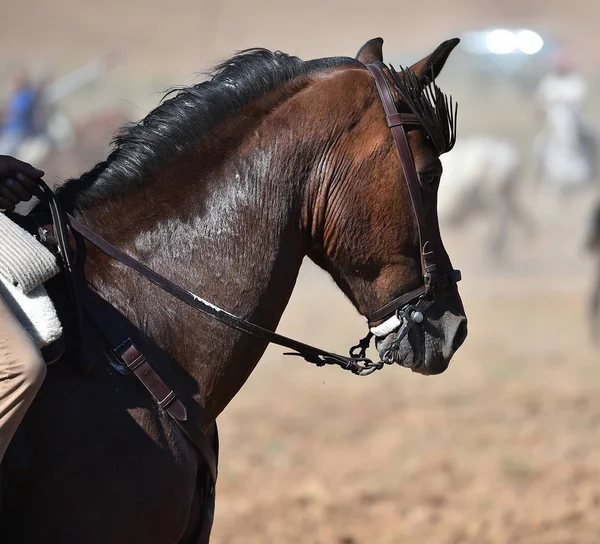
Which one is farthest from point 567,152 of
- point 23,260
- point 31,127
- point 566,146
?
point 23,260

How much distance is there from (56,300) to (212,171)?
0.59m

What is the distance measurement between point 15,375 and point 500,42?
27254 millimetres

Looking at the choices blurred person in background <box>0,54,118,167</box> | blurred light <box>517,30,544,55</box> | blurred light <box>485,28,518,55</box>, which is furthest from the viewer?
blurred light <box>485,28,518,55</box>

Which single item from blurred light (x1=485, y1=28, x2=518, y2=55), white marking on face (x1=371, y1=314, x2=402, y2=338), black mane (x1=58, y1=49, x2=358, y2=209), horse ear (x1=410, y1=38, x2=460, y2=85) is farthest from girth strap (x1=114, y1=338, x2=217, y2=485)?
blurred light (x1=485, y1=28, x2=518, y2=55)

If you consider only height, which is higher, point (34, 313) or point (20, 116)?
point (20, 116)

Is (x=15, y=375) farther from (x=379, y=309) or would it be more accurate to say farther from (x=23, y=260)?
(x=379, y=309)

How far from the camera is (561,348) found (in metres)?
12.0

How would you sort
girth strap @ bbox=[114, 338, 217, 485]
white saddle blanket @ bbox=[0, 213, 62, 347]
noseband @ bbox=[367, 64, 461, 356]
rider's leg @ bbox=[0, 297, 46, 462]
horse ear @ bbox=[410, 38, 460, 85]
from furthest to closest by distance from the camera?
horse ear @ bbox=[410, 38, 460, 85], noseband @ bbox=[367, 64, 461, 356], girth strap @ bbox=[114, 338, 217, 485], white saddle blanket @ bbox=[0, 213, 62, 347], rider's leg @ bbox=[0, 297, 46, 462]

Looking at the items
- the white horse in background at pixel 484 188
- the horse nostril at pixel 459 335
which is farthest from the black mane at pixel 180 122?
the white horse in background at pixel 484 188

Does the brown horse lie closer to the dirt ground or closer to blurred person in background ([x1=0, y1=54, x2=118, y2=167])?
the dirt ground

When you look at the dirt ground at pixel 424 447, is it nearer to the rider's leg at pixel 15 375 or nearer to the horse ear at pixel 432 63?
the horse ear at pixel 432 63

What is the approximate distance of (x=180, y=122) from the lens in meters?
2.78

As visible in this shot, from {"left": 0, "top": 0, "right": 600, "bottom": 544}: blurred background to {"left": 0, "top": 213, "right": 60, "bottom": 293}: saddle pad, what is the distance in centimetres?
68

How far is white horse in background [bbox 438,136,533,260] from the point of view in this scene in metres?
20.2
